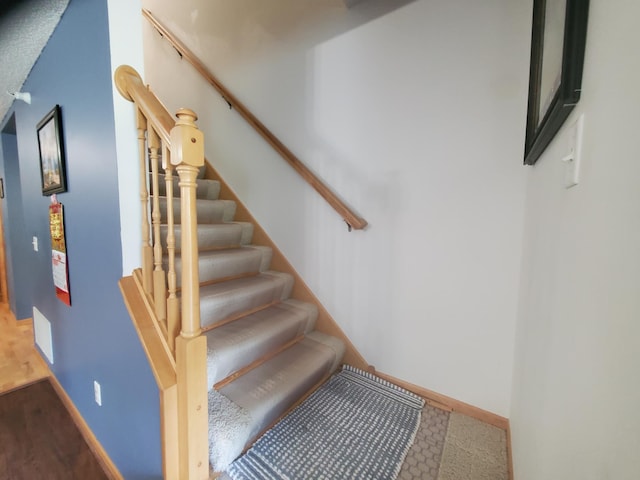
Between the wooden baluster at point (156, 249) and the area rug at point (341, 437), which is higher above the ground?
the wooden baluster at point (156, 249)

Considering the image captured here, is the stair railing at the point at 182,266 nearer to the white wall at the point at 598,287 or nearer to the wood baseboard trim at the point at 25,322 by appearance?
the white wall at the point at 598,287

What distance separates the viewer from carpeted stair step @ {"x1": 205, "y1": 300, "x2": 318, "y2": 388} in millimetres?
1219

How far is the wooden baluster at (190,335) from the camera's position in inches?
32.2

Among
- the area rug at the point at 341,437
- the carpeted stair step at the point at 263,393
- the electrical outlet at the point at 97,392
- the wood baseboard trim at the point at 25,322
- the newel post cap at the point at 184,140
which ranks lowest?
the wood baseboard trim at the point at 25,322

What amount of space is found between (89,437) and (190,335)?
140 cm

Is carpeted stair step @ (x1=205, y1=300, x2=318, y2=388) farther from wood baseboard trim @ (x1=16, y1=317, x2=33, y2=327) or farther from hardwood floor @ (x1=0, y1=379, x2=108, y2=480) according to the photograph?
wood baseboard trim @ (x1=16, y1=317, x2=33, y2=327)

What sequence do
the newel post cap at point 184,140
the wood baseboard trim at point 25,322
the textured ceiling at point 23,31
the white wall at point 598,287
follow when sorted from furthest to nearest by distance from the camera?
the wood baseboard trim at point 25,322 < the textured ceiling at point 23,31 < the newel post cap at point 184,140 < the white wall at point 598,287

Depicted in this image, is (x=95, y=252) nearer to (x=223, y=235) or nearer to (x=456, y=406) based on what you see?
(x=223, y=235)

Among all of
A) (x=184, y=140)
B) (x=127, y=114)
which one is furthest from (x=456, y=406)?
(x=127, y=114)

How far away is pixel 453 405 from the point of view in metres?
1.38

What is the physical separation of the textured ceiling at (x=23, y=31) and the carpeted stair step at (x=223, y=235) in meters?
1.11

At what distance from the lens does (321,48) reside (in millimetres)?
1731

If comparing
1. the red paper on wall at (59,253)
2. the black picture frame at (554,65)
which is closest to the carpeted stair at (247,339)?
the red paper on wall at (59,253)

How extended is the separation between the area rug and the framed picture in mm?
1604
